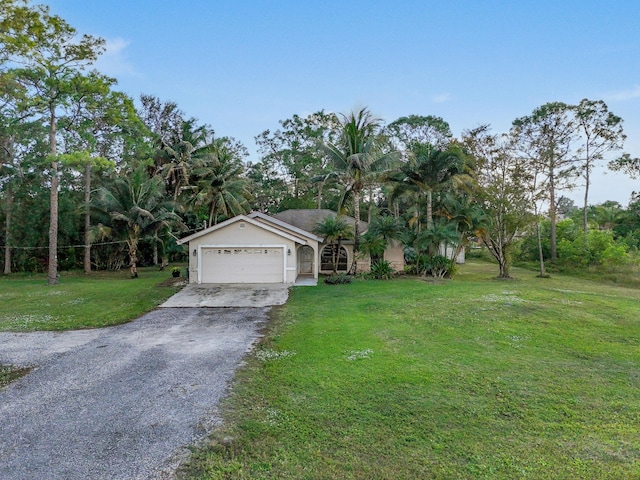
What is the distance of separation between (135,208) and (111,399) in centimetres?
1776

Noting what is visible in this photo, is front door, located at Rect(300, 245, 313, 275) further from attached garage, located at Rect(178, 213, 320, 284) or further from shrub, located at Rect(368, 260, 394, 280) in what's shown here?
attached garage, located at Rect(178, 213, 320, 284)

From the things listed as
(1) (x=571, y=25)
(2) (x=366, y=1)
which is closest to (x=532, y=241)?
(1) (x=571, y=25)

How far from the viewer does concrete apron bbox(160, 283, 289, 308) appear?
13.1 meters

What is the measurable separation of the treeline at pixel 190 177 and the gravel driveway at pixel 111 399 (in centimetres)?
741

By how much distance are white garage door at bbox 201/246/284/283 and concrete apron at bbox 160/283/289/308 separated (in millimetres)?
493

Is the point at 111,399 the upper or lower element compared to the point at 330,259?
lower

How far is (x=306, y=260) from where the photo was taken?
2172 centimetres

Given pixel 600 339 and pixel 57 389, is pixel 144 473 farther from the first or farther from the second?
pixel 600 339

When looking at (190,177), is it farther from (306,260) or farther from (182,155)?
(306,260)

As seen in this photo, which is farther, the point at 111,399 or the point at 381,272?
the point at 381,272

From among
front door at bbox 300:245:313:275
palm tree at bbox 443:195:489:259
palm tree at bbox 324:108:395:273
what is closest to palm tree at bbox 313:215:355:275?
palm tree at bbox 324:108:395:273

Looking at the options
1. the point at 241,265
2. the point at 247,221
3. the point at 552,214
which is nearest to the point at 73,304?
the point at 241,265

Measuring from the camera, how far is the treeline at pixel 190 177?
55.5 feet

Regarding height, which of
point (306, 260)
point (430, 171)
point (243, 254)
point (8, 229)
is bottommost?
point (306, 260)
